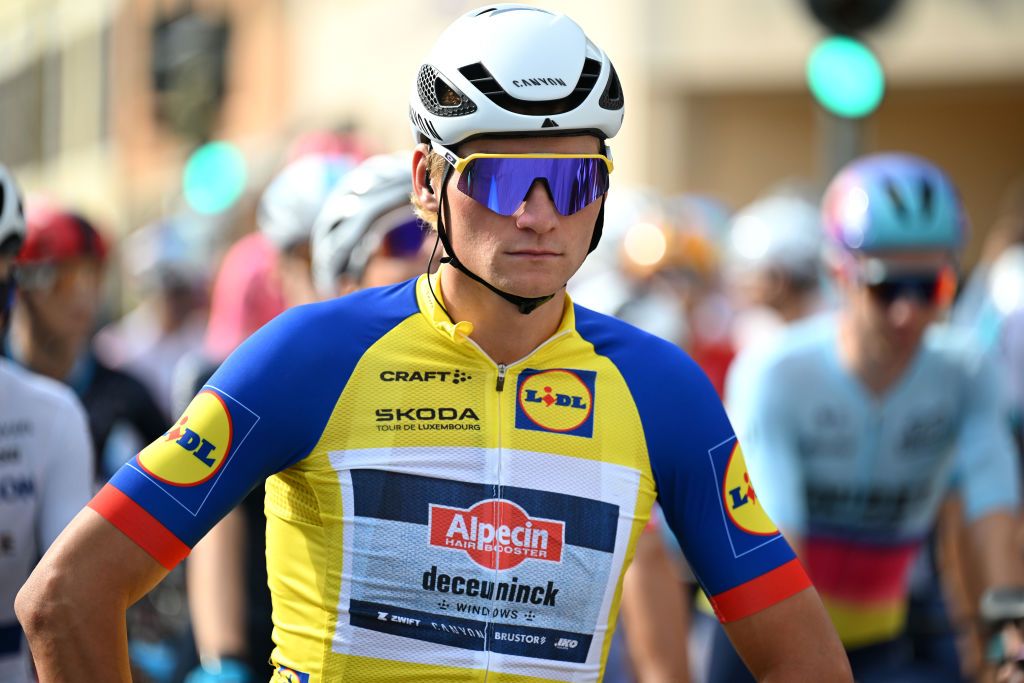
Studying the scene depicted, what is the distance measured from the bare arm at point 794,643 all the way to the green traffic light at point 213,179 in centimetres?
2106

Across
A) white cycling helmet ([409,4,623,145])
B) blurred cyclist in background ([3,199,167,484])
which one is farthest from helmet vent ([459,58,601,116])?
blurred cyclist in background ([3,199,167,484])

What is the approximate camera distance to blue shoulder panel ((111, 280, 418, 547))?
11.7ft

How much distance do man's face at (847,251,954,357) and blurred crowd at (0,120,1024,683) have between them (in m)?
0.35

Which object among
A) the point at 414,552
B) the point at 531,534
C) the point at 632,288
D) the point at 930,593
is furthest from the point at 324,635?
the point at 930,593

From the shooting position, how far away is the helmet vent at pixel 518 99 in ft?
12.2

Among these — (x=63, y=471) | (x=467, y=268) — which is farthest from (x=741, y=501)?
(x=63, y=471)

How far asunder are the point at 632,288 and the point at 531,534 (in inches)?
237

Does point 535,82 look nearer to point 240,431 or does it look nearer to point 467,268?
point 467,268

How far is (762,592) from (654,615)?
1773 millimetres

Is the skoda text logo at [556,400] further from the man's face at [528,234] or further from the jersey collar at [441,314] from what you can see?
the man's face at [528,234]

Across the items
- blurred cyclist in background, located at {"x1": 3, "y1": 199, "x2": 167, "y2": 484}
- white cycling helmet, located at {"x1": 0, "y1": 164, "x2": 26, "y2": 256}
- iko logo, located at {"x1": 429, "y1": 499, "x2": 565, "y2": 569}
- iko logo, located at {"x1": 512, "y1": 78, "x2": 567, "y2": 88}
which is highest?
iko logo, located at {"x1": 512, "y1": 78, "x2": 567, "y2": 88}

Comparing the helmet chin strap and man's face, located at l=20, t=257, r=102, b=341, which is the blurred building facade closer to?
man's face, located at l=20, t=257, r=102, b=341

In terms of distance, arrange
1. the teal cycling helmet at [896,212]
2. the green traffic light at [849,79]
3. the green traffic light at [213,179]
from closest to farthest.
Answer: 1. the teal cycling helmet at [896,212]
2. the green traffic light at [849,79]
3. the green traffic light at [213,179]

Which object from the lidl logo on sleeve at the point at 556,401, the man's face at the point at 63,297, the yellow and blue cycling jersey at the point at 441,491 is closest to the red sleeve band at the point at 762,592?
the yellow and blue cycling jersey at the point at 441,491
